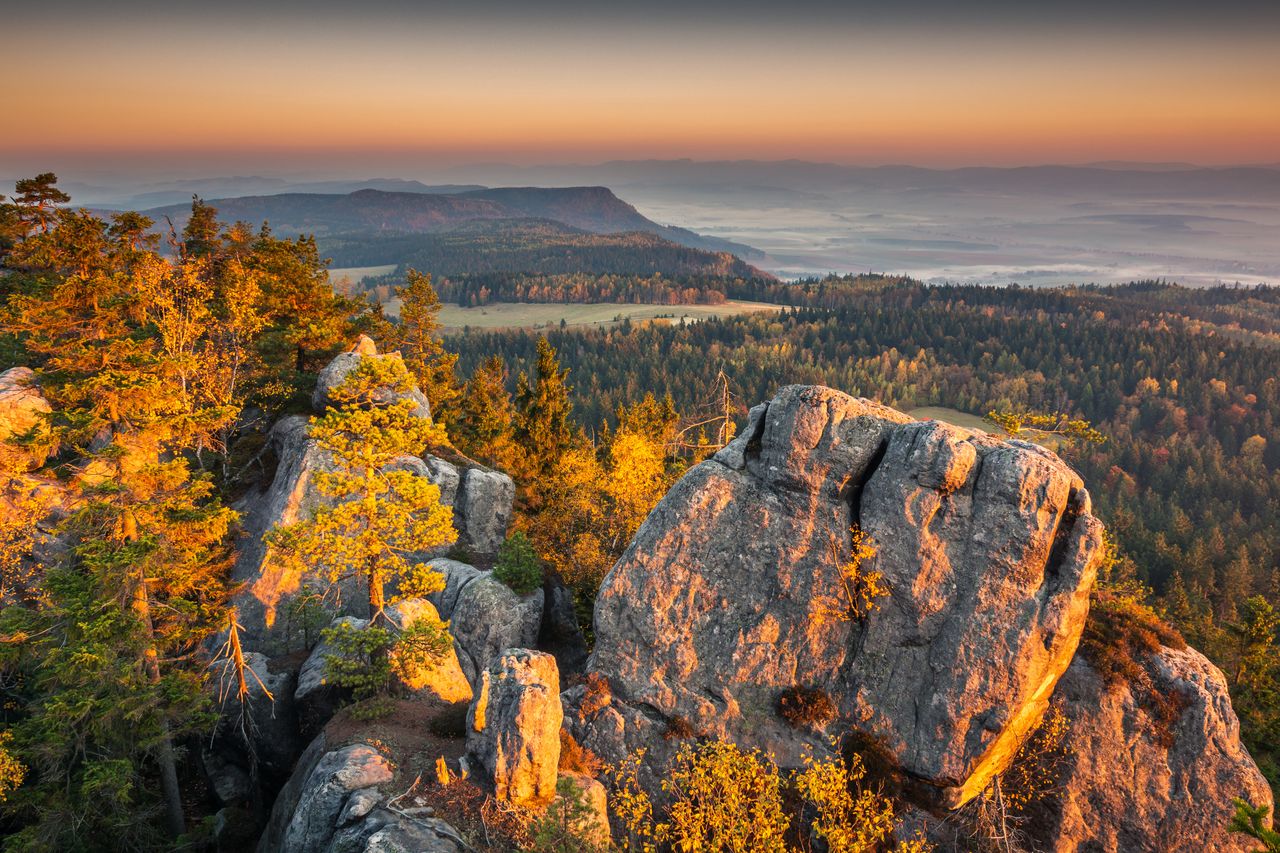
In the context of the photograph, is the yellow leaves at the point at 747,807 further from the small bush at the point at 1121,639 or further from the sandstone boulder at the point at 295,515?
the sandstone boulder at the point at 295,515

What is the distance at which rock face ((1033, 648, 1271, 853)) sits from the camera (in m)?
26.7

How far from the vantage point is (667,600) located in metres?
33.0

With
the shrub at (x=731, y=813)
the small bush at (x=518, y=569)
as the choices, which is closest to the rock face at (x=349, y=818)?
the shrub at (x=731, y=813)

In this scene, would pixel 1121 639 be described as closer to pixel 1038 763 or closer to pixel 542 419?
pixel 1038 763

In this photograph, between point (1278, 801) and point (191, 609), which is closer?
point (191, 609)

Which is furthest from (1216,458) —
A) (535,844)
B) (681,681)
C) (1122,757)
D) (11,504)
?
(11,504)

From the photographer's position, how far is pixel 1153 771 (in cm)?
2744

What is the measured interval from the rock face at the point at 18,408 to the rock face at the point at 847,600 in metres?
39.1

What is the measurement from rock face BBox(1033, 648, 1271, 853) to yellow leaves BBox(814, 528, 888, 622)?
9515 millimetres

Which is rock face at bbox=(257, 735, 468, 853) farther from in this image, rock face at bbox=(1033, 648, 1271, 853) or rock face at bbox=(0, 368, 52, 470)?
rock face at bbox=(0, 368, 52, 470)

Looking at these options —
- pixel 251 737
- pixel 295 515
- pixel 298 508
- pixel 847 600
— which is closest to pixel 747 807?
pixel 847 600

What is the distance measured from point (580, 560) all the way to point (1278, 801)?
146 feet

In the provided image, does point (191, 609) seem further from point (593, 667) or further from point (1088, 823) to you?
point (1088, 823)

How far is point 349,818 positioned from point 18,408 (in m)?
43.0
